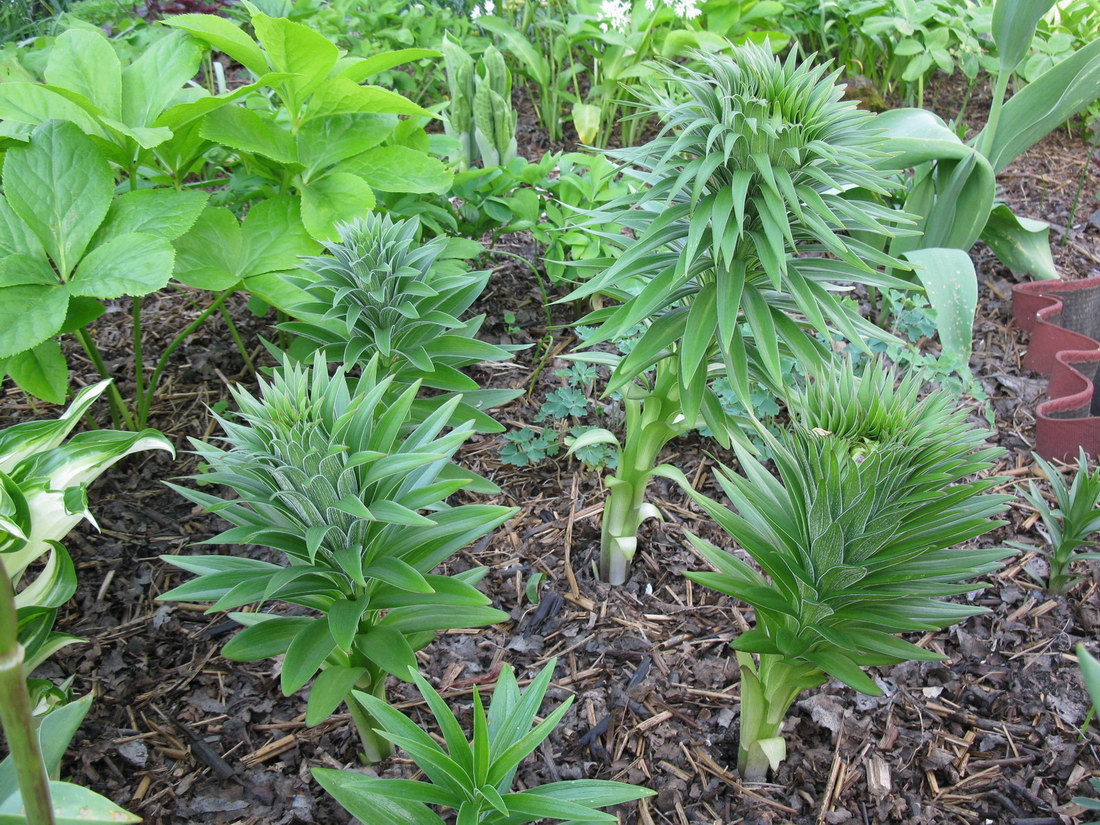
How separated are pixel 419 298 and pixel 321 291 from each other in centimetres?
25

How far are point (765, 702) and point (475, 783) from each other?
68cm

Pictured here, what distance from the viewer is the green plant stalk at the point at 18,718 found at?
802 millimetres

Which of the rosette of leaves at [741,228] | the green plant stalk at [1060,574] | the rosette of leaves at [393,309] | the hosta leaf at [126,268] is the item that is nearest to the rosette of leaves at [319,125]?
the rosette of leaves at [393,309]

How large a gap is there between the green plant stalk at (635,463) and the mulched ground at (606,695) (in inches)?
4.3

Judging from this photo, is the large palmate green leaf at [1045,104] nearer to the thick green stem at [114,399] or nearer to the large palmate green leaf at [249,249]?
the large palmate green leaf at [249,249]

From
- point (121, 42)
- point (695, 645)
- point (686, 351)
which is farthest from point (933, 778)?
point (121, 42)

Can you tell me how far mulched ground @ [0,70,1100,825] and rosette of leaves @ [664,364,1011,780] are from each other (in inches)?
12.1

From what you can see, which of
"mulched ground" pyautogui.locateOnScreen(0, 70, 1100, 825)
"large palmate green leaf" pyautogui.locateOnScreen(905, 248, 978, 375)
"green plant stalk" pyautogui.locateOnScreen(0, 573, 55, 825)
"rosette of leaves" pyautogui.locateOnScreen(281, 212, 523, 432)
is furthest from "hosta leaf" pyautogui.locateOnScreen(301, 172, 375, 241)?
"large palmate green leaf" pyautogui.locateOnScreen(905, 248, 978, 375)

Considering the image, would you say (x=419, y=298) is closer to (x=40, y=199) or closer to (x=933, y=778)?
(x=40, y=199)

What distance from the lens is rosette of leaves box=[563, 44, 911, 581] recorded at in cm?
144

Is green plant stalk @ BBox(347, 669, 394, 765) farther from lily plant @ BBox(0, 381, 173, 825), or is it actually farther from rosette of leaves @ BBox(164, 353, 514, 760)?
lily plant @ BBox(0, 381, 173, 825)

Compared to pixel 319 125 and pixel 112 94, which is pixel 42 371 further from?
pixel 319 125

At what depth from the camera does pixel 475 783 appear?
4.09 feet

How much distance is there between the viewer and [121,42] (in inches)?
123
